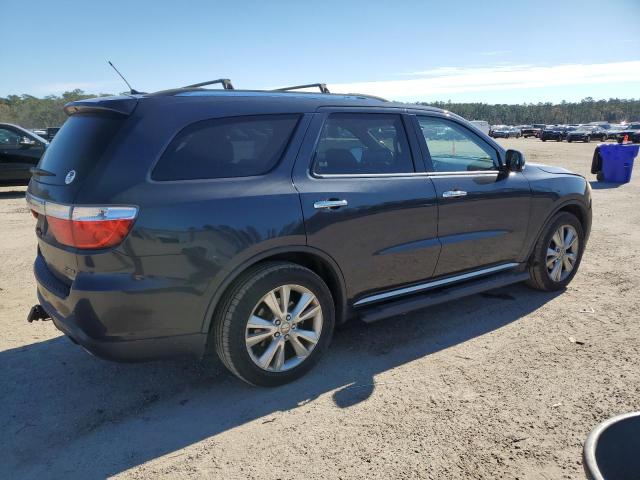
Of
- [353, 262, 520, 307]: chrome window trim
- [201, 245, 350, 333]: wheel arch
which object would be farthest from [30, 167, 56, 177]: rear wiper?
[353, 262, 520, 307]: chrome window trim

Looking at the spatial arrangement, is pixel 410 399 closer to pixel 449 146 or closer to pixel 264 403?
pixel 264 403

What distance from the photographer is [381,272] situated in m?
3.70

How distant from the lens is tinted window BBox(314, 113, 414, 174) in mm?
3488

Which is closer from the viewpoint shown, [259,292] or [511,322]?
[259,292]

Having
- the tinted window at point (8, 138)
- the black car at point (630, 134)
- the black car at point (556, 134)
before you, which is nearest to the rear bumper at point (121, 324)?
the tinted window at point (8, 138)

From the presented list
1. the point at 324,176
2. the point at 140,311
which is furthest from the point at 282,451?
the point at 324,176

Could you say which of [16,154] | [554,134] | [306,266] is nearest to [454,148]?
[306,266]

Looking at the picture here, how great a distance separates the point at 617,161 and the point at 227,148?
14.6 meters

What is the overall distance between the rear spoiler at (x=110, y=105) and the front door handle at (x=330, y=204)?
124 centimetres

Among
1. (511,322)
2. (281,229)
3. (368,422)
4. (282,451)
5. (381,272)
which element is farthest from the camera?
(511,322)

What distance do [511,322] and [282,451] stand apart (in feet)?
8.31

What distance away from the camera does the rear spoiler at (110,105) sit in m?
2.87

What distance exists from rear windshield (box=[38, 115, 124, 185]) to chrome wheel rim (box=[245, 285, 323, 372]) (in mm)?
1272

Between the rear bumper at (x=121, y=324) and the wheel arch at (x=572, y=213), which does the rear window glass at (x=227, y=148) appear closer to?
the rear bumper at (x=121, y=324)
